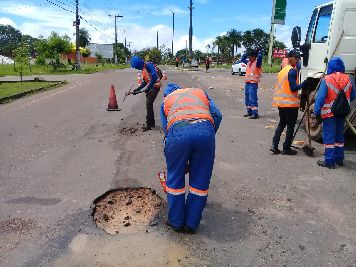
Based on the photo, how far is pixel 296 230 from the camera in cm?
383

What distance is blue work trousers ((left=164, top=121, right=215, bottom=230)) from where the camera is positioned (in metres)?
3.48

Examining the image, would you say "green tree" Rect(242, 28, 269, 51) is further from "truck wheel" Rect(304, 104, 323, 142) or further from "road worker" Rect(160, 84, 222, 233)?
"road worker" Rect(160, 84, 222, 233)

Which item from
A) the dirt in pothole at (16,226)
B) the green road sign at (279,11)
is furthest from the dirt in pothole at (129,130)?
the green road sign at (279,11)

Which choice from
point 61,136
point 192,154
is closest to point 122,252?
point 192,154

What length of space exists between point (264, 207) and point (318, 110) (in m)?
2.22

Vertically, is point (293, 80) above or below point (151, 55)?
below

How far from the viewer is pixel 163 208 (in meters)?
4.33

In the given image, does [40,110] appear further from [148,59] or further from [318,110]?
[318,110]

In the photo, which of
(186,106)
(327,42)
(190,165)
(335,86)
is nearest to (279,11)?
(327,42)

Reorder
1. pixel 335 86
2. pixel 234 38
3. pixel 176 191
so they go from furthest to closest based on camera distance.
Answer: pixel 234 38, pixel 335 86, pixel 176 191

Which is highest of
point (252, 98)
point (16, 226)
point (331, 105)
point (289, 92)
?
point (289, 92)

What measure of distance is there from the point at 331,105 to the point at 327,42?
6.26 ft

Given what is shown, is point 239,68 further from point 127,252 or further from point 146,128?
point 127,252

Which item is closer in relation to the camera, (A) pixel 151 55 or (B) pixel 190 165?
(B) pixel 190 165
